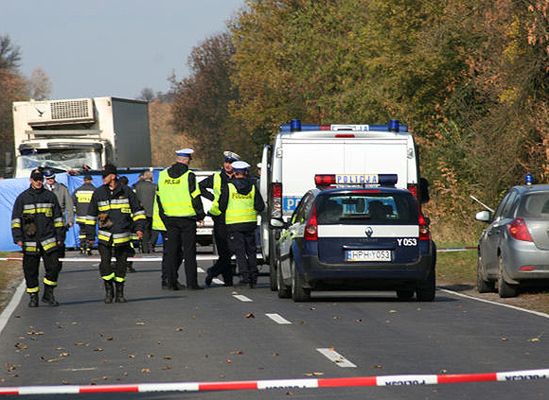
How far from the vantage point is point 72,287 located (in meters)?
24.6

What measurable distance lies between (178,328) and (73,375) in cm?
399

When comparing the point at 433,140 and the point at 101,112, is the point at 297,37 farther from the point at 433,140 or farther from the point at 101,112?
the point at 101,112

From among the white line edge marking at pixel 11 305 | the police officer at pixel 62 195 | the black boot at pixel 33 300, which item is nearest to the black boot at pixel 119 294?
the black boot at pixel 33 300

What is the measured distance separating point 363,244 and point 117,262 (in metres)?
3.17

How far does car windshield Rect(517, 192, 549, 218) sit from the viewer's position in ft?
69.1

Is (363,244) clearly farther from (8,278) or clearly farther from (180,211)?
(8,278)

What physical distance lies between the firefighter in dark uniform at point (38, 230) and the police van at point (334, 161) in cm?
370

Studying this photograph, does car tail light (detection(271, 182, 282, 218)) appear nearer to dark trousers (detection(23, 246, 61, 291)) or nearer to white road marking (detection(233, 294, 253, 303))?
white road marking (detection(233, 294, 253, 303))

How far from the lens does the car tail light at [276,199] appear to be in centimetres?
2312

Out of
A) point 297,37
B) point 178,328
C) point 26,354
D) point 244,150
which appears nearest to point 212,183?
point 178,328

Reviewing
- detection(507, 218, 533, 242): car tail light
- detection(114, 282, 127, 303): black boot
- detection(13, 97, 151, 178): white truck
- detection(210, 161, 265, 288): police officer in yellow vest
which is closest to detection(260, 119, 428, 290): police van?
detection(210, 161, 265, 288): police officer in yellow vest

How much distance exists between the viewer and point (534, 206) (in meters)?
21.2

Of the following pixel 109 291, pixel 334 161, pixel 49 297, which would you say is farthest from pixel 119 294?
pixel 334 161

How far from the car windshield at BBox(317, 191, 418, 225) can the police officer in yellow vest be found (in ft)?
11.7
